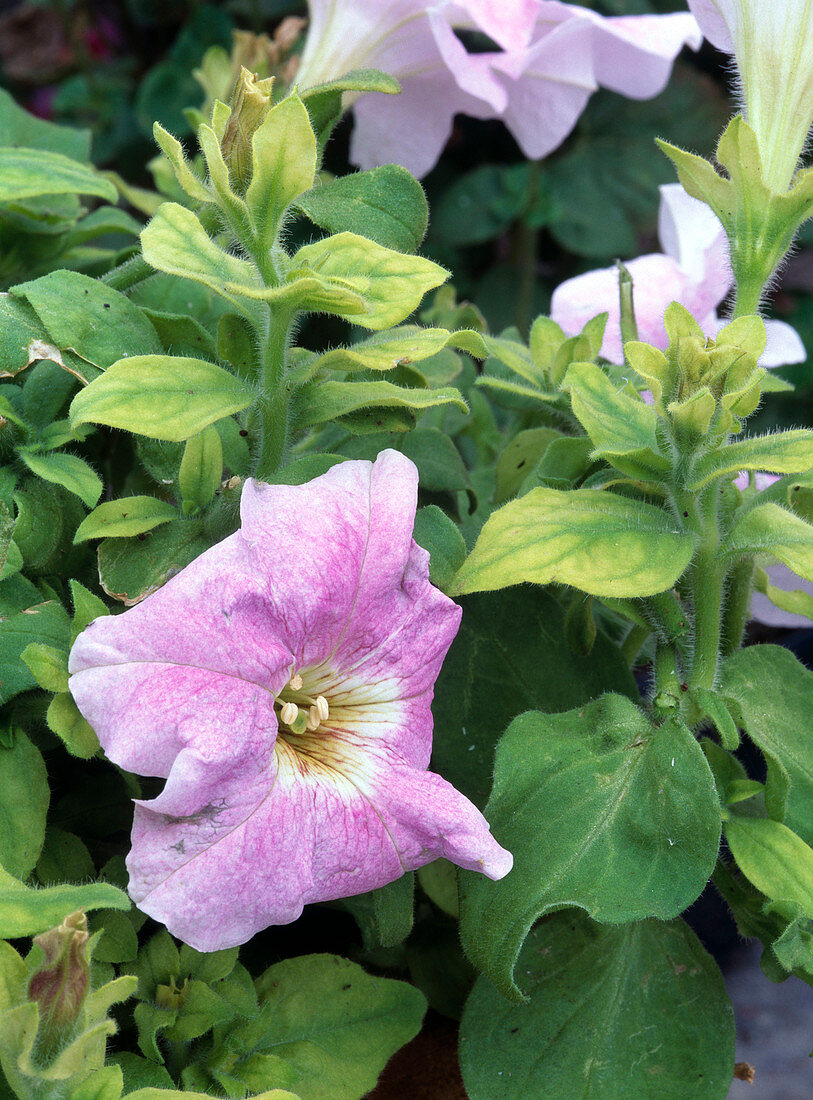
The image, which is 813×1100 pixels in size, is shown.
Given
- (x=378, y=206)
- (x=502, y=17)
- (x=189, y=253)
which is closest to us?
(x=189, y=253)

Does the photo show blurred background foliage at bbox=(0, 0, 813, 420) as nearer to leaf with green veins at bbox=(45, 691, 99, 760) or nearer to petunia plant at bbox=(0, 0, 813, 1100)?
petunia plant at bbox=(0, 0, 813, 1100)

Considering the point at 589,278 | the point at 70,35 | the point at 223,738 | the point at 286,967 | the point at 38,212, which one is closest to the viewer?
the point at 223,738

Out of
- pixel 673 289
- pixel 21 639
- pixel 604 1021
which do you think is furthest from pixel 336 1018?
pixel 673 289

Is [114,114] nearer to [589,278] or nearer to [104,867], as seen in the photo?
[589,278]

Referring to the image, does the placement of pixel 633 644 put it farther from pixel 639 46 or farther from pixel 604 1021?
pixel 639 46

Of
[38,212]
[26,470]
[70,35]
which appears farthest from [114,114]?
[26,470]

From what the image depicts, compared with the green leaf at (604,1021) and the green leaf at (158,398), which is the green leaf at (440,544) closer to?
the green leaf at (158,398)

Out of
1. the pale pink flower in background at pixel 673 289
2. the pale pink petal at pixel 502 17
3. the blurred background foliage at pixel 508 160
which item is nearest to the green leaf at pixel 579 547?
the pale pink flower in background at pixel 673 289
